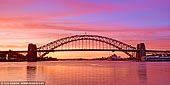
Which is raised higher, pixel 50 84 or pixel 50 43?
pixel 50 43

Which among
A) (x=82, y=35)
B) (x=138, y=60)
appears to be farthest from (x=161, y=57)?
(x=82, y=35)

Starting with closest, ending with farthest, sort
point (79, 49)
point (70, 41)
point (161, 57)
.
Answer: point (79, 49) < point (70, 41) < point (161, 57)

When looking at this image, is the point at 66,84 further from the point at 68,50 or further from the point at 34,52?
the point at 34,52

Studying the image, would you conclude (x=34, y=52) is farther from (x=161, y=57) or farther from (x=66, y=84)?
(x=66, y=84)

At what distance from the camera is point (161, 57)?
525 ft

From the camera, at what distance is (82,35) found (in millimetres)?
115812

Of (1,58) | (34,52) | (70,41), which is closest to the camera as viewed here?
(70,41)

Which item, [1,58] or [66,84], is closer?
[66,84]

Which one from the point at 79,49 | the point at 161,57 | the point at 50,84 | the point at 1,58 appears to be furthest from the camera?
the point at 161,57

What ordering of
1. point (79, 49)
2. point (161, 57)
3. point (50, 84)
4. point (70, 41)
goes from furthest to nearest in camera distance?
point (161, 57)
point (70, 41)
point (79, 49)
point (50, 84)

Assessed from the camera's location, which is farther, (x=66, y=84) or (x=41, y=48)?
(x=41, y=48)

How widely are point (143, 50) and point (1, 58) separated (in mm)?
55859

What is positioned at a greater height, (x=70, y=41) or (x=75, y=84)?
(x=70, y=41)

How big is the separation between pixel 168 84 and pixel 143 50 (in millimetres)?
101908
